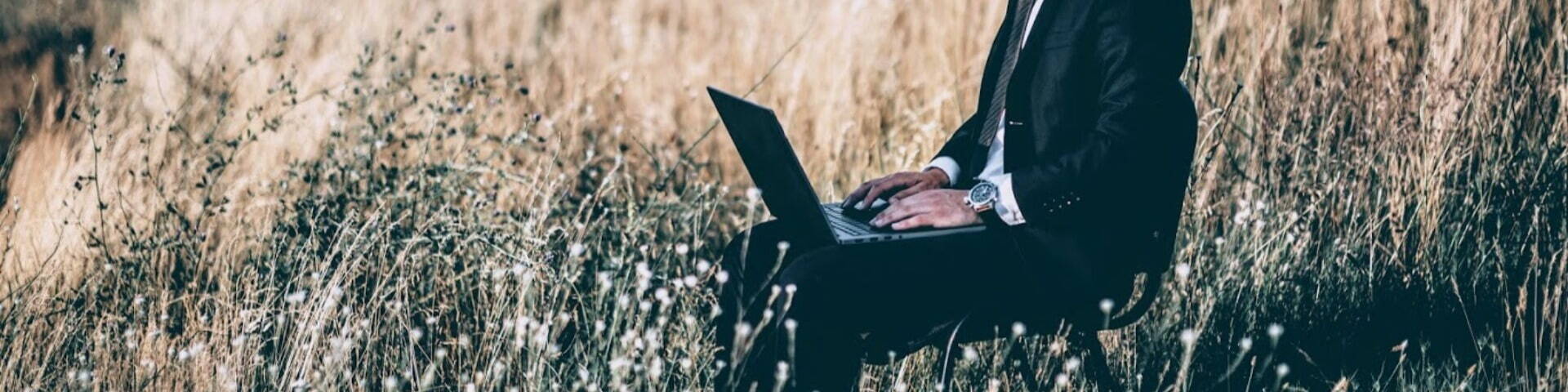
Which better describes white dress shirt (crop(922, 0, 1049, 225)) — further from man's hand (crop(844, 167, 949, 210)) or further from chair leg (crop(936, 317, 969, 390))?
chair leg (crop(936, 317, 969, 390))

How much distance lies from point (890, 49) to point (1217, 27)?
1276 mm

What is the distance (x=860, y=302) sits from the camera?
254 cm

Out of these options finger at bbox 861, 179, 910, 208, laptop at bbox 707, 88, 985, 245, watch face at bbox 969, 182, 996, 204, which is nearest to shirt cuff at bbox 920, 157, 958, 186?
finger at bbox 861, 179, 910, 208

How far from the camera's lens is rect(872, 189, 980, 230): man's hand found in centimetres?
254

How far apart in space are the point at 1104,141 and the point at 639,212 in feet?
7.01

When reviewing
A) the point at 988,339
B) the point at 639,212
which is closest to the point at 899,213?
the point at 988,339

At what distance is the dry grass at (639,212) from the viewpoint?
3.18 meters

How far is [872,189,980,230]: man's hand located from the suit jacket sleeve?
0.11 meters

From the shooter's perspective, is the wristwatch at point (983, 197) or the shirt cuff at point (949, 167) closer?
the wristwatch at point (983, 197)

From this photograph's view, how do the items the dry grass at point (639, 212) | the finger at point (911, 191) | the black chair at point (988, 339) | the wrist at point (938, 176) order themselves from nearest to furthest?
the black chair at point (988, 339), the finger at point (911, 191), the wrist at point (938, 176), the dry grass at point (639, 212)

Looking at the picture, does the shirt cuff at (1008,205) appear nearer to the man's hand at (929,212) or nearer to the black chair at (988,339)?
the man's hand at (929,212)

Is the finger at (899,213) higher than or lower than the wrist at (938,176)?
lower

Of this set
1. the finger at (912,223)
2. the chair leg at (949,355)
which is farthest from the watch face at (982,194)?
the chair leg at (949,355)

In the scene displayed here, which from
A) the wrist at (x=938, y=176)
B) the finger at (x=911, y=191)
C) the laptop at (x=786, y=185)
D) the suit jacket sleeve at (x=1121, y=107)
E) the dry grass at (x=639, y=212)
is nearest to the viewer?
the laptop at (x=786, y=185)
